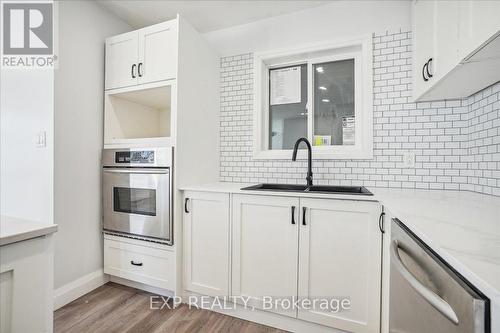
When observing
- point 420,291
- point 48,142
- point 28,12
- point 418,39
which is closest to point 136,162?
→ point 48,142

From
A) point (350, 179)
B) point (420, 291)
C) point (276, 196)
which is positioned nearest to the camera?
point (420, 291)

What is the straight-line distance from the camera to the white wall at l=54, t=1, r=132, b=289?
1880mm

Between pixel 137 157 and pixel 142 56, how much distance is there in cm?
87

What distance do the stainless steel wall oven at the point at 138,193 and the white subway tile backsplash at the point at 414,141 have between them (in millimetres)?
961

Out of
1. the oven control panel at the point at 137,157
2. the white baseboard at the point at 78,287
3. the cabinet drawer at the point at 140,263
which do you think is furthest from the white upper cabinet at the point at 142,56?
the white baseboard at the point at 78,287

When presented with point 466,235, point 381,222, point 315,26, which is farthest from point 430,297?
point 315,26

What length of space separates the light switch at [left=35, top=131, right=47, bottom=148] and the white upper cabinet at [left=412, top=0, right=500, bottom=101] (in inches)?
104

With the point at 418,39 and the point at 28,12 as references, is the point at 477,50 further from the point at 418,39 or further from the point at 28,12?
the point at 28,12

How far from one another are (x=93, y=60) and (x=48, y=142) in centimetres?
83

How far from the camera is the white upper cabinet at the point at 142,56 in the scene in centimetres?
195

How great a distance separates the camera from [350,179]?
2.04 m

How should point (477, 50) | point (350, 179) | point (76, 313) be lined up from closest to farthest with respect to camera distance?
point (477, 50) → point (76, 313) → point (350, 179)

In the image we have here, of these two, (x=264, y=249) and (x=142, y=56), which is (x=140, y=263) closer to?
(x=264, y=249)

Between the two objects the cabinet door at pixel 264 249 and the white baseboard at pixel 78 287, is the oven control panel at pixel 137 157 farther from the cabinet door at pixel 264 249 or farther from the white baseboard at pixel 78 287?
the white baseboard at pixel 78 287
